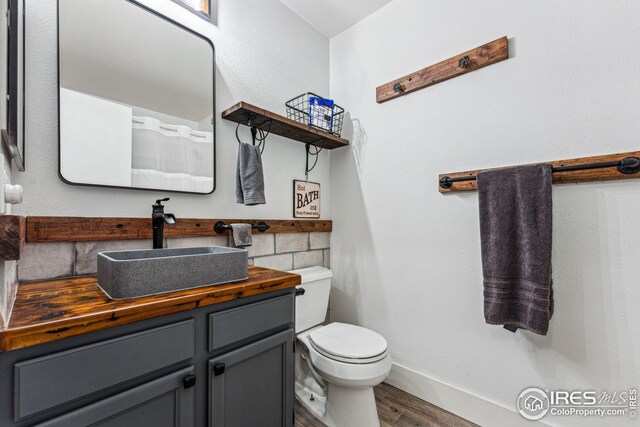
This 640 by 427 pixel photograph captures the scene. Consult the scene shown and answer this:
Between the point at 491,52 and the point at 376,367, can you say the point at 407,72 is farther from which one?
the point at 376,367

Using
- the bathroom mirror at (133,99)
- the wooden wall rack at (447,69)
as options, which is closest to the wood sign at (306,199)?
the bathroom mirror at (133,99)

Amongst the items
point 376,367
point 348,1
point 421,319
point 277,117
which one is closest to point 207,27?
point 277,117

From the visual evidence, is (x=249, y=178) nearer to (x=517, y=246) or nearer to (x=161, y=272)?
(x=161, y=272)

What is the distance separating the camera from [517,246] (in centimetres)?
132

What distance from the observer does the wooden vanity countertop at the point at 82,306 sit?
0.63m

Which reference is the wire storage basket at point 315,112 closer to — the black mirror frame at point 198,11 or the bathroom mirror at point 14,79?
the black mirror frame at point 198,11

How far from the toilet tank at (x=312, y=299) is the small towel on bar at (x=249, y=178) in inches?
22.8

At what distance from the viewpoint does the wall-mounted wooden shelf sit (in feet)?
4.99

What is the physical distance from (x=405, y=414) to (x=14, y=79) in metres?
2.23

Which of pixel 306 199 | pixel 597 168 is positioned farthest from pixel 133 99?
pixel 597 168

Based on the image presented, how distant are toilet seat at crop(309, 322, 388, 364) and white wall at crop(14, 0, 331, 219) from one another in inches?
31.0

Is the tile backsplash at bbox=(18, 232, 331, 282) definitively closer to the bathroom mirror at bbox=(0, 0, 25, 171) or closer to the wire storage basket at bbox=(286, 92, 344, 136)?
the bathroom mirror at bbox=(0, 0, 25, 171)

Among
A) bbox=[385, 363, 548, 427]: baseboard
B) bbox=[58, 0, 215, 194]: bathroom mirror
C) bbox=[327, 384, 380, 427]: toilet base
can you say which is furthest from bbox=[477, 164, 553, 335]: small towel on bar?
bbox=[58, 0, 215, 194]: bathroom mirror

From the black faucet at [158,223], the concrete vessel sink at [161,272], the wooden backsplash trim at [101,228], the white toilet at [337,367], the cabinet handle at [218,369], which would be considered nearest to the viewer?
the concrete vessel sink at [161,272]
